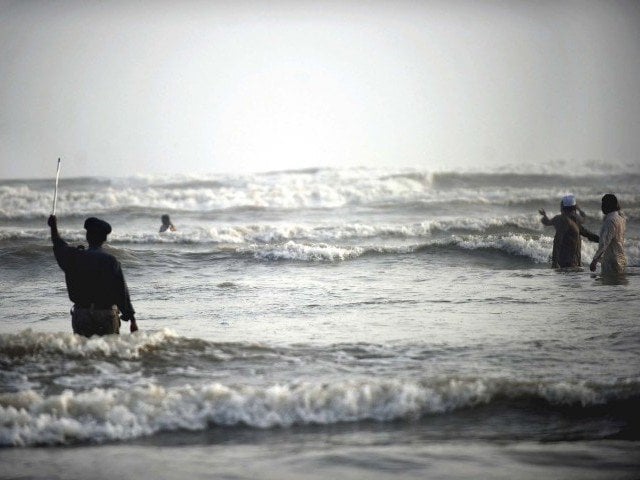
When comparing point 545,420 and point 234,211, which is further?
point 234,211

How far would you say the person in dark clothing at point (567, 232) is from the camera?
13.3 meters

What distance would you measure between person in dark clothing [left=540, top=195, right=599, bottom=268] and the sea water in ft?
1.16

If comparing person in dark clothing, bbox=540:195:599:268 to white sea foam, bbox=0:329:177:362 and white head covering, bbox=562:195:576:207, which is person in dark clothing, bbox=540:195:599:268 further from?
white sea foam, bbox=0:329:177:362

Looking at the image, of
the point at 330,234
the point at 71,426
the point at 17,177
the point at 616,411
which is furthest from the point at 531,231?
the point at 17,177

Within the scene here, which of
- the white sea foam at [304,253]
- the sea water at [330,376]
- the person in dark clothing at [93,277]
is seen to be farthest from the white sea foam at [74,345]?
the white sea foam at [304,253]

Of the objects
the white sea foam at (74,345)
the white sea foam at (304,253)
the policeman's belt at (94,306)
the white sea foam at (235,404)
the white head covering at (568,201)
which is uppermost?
the white head covering at (568,201)

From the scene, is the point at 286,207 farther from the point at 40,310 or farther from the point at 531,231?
the point at 40,310

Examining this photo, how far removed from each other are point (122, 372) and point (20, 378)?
34.4 inches

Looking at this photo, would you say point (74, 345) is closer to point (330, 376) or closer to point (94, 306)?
point (94, 306)

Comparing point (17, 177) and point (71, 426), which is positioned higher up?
point (17, 177)

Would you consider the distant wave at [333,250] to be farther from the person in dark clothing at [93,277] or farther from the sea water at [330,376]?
the person in dark clothing at [93,277]

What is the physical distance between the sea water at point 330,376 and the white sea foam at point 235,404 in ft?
0.05

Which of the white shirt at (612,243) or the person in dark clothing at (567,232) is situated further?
the person in dark clothing at (567,232)

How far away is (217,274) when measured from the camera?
16031 millimetres
